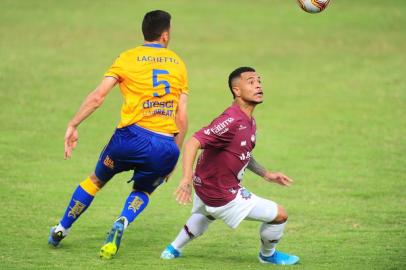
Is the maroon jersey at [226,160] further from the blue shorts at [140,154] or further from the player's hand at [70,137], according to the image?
the player's hand at [70,137]

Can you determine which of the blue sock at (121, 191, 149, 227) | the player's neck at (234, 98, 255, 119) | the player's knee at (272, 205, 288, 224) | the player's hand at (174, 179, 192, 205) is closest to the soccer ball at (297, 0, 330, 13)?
the player's neck at (234, 98, 255, 119)

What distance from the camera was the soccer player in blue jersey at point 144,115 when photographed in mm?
9219

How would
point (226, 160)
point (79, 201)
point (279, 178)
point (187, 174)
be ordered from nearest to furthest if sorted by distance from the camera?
point (187, 174) → point (226, 160) → point (279, 178) → point (79, 201)

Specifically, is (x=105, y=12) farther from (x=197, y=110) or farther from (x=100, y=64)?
(x=197, y=110)

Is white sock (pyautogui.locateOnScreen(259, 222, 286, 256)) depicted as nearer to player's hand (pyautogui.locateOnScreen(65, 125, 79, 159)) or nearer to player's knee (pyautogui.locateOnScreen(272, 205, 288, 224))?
player's knee (pyautogui.locateOnScreen(272, 205, 288, 224))

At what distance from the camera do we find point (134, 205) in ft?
31.0

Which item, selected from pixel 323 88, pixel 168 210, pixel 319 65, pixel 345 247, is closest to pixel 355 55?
pixel 319 65

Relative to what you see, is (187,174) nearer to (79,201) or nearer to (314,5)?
(79,201)

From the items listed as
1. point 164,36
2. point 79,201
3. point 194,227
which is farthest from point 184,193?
point 164,36

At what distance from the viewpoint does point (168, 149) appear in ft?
30.7

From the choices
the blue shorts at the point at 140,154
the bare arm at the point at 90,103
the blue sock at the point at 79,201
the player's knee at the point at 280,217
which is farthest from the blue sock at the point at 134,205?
the player's knee at the point at 280,217

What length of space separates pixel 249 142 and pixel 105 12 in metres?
20.0

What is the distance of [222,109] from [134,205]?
34.1 ft

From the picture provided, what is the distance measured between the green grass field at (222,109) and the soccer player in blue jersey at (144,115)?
2.93 feet
